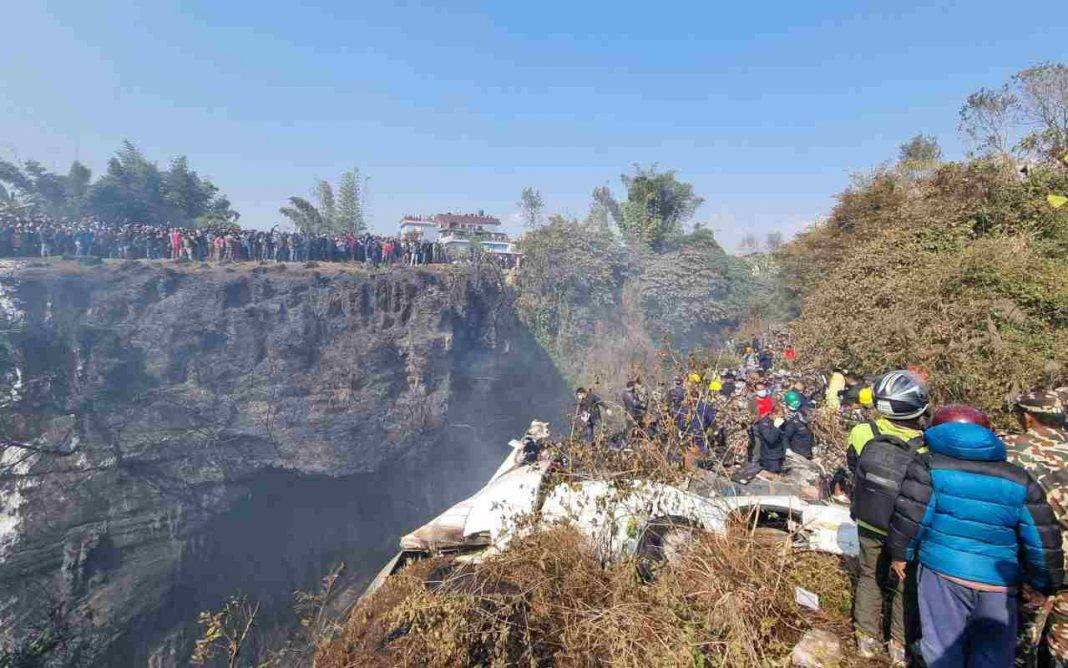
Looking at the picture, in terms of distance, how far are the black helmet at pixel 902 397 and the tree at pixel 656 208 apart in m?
28.8

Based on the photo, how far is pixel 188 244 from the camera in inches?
805

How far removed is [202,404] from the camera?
61.8 feet

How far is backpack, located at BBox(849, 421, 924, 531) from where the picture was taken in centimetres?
276

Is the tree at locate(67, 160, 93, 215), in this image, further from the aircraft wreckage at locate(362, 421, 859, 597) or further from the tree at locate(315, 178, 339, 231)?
the aircraft wreckage at locate(362, 421, 859, 597)

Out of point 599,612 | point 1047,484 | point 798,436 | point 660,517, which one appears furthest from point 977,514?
point 798,436

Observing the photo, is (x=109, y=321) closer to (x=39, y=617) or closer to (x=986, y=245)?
(x=39, y=617)

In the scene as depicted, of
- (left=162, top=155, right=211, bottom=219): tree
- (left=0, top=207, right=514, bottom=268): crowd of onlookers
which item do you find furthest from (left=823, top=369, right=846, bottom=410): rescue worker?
(left=162, top=155, right=211, bottom=219): tree

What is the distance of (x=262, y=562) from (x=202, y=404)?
602 centimetres

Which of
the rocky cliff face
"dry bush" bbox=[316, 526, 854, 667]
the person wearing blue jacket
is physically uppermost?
the person wearing blue jacket

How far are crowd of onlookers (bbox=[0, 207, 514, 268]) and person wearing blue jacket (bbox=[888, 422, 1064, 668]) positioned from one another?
23.2 meters

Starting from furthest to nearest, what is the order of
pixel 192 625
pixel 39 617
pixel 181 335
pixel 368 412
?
pixel 368 412 → pixel 181 335 → pixel 192 625 → pixel 39 617

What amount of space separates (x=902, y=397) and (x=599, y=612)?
2.08 m

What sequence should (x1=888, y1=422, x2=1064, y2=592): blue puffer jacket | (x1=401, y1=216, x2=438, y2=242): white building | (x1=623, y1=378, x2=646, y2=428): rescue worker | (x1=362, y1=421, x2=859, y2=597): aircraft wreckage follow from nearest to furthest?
1. (x1=888, y1=422, x2=1064, y2=592): blue puffer jacket
2. (x1=362, y1=421, x2=859, y2=597): aircraft wreckage
3. (x1=623, y1=378, x2=646, y2=428): rescue worker
4. (x1=401, y1=216, x2=438, y2=242): white building

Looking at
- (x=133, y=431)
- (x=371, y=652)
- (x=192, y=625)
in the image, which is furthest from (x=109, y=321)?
(x=371, y=652)
